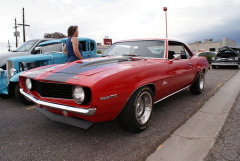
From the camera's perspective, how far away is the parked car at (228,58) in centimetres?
1262

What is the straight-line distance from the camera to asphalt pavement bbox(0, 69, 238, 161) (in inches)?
83.8

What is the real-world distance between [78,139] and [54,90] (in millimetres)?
740

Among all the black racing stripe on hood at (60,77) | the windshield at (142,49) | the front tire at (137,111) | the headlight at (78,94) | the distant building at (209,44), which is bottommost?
the front tire at (137,111)

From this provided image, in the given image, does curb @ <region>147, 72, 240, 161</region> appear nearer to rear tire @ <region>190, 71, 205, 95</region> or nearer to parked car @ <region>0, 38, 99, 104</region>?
rear tire @ <region>190, 71, 205, 95</region>

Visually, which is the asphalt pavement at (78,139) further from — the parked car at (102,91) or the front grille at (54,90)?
the front grille at (54,90)

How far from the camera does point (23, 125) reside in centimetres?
306

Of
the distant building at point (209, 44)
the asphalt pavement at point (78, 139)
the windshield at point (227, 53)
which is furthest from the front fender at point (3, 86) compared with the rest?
the distant building at point (209, 44)

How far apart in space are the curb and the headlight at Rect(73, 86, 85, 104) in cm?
98

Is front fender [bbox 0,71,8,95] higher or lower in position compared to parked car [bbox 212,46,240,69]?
lower

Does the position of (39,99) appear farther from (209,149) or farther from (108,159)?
(209,149)

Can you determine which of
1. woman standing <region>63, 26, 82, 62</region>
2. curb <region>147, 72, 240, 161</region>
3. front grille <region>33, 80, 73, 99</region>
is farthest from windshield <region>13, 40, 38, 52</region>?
curb <region>147, 72, 240, 161</region>

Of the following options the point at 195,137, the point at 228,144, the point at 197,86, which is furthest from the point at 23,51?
the point at 228,144

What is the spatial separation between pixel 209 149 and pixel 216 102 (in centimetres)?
230

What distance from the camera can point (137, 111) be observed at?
2.61 m
